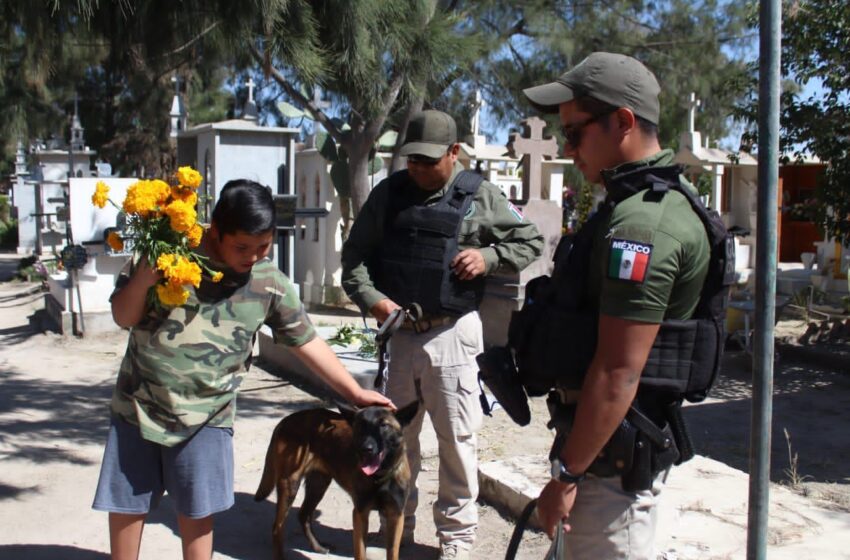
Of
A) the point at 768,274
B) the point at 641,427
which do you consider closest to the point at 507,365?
the point at 641,427

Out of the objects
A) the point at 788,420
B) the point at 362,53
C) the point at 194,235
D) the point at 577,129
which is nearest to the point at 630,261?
the point at 577,129

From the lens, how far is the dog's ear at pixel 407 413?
348cm

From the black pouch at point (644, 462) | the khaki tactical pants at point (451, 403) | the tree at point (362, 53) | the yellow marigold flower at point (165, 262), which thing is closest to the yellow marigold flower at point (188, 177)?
the yellow marigold flower at point (165, 262)

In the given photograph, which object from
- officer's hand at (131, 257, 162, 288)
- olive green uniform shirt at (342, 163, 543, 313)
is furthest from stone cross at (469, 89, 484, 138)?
officer's hand at (131, 257, 162, 288)

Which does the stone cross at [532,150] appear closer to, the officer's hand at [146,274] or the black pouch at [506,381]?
the officer's hand at [146,274]

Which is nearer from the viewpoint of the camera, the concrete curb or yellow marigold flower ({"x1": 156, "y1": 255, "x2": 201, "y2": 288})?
yellow marigold flower ({"x1": 156, "y1": 255, "x2": 201, "y2": 288})

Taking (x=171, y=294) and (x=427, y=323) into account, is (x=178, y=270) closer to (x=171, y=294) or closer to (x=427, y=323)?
(x=171, y=294)

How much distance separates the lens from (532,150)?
9.52 m

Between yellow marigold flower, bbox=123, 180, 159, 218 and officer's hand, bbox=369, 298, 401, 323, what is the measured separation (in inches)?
48.0

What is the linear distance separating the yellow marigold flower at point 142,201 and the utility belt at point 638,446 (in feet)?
4.63

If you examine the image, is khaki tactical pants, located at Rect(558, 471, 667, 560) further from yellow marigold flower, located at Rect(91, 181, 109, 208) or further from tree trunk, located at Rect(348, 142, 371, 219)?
tree trunk, located at Rect(348, 142, 371, 219)

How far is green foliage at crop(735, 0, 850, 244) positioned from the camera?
7.51 metres

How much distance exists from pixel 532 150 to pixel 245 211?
280 inches

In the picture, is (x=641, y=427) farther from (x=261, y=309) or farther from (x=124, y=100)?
(x=124, y=100)
